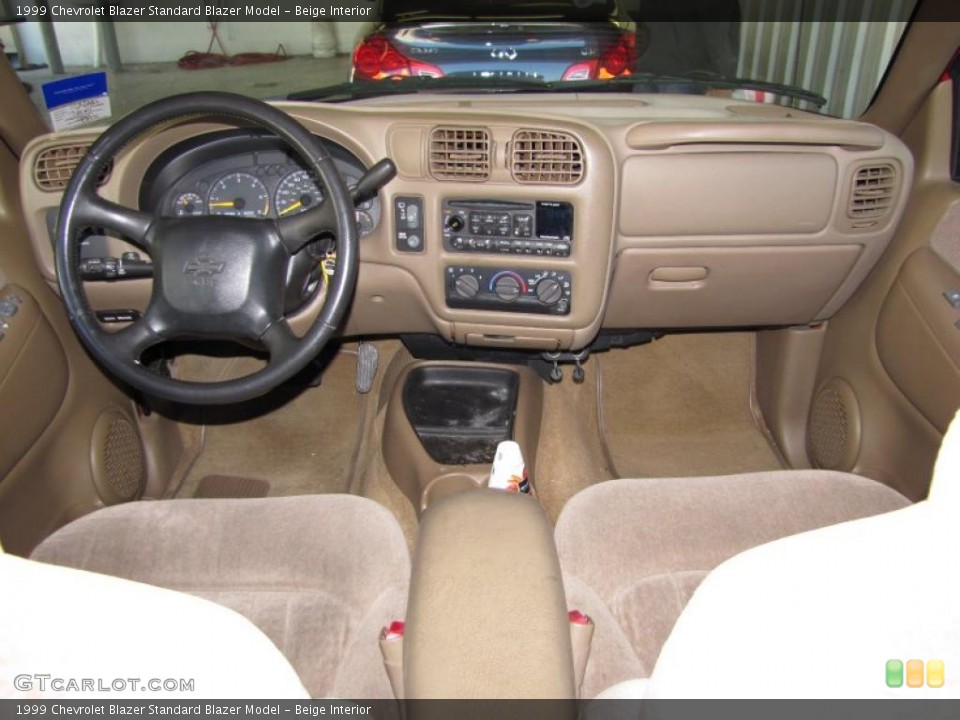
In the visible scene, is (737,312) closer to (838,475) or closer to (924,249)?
(924,249)

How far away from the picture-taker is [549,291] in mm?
1989

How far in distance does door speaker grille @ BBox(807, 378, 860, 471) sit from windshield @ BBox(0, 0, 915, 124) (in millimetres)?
848

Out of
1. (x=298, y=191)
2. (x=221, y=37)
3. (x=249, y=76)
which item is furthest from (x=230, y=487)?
(x=221, y=37)

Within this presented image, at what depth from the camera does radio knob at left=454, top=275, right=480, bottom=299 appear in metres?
2.01

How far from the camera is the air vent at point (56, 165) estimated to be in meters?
1.86

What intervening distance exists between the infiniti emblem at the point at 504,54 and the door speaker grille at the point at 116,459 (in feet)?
9.93

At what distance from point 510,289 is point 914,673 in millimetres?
1407

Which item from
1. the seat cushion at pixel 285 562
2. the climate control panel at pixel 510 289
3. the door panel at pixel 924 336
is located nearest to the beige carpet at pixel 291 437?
the climate control panel at pixel 510 289

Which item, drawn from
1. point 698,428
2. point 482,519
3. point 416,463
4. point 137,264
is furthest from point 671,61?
point 482,519

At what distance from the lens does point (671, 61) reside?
257 inches

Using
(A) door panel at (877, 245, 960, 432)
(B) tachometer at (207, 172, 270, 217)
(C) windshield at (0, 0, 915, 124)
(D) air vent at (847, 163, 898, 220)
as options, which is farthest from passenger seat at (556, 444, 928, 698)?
(C) windshield at (0, 0, 915, 124)

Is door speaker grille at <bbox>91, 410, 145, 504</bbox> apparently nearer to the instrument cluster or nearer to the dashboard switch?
the instrument cluster

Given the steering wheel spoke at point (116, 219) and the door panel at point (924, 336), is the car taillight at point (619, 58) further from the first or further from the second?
the steering wheel spoke at point (116, 219)

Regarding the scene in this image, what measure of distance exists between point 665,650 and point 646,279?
137cm
